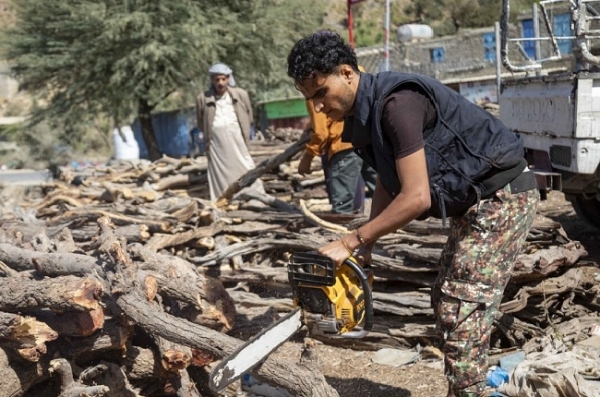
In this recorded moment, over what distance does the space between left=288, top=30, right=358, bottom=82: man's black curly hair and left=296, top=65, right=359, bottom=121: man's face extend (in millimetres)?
29

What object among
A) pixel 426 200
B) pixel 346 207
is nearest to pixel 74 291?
pixel 426 200

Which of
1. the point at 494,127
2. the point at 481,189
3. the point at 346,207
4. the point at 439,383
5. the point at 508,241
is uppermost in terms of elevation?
the point at 494,127

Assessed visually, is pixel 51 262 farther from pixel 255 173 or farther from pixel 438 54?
pixel 438 54

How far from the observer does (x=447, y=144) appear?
3.37 meters

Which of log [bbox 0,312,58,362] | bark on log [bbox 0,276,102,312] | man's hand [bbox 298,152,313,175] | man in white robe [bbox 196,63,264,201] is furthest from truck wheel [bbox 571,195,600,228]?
log [bbox 0,312,58,362]

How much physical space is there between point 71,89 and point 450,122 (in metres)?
17.9

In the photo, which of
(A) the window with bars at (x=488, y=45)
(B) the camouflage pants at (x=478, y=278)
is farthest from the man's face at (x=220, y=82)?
(A) the window with bars at (x=488, y=45)

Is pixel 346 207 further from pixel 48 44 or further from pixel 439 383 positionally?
pixel 48 44

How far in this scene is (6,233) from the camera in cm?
633

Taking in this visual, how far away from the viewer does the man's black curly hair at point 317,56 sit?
3.23 m

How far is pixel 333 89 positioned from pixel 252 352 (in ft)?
4.08

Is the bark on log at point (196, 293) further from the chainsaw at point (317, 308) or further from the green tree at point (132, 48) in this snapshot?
the green tree at point (132, 48)

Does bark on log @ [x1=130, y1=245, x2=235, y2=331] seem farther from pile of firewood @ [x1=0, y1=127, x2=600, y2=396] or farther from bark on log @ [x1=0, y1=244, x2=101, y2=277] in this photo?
bark on log @ [x1=0, y1=244, x2=101, y2=277]

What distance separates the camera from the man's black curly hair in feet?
10.6
